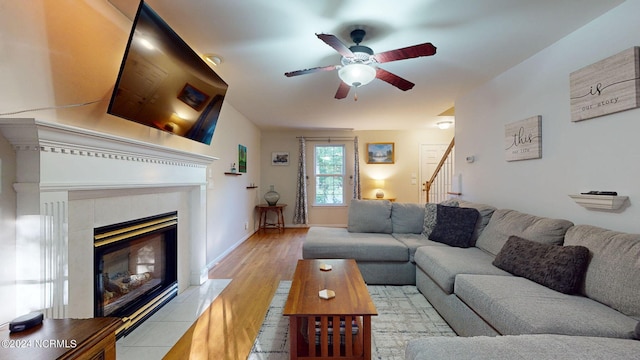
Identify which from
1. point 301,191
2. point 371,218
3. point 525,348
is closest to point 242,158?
point 301,191

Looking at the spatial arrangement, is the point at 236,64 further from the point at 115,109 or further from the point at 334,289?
the point at 334,289

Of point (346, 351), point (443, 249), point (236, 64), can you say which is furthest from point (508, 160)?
point (236, 64)

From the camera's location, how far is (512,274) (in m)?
1.88

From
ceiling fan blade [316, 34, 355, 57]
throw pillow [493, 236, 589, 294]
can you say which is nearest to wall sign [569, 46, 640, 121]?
throw pillow [493, 236, 589, 294]

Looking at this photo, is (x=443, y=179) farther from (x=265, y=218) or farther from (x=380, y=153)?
(x=265, y=218)

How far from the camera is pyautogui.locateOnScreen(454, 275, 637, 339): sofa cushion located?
1.22m

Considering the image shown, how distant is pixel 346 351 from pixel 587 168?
7.36 feet

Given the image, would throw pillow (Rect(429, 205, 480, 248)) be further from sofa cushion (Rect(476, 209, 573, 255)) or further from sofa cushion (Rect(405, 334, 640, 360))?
sofa cushion (Rect(405, 334, 640, 360))

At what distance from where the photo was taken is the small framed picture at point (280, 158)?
615cm

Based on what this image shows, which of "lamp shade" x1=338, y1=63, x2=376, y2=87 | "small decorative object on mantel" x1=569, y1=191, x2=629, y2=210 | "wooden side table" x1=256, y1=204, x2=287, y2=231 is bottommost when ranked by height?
"wooden side table" x1=256, y1=204, x2=287, y2=231

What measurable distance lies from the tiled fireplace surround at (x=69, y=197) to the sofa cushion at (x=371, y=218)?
217cm

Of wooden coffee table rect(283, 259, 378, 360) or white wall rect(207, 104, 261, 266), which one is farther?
white wall rect(207, 104, 261, 266)

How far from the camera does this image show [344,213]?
6.17 m

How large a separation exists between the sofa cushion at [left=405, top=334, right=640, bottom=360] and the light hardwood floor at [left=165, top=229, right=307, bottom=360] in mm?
1207
